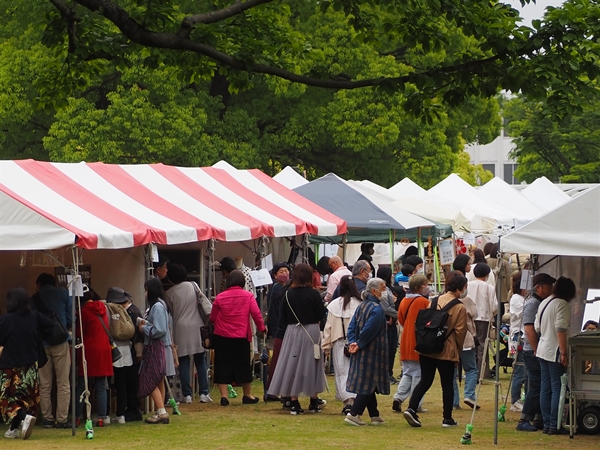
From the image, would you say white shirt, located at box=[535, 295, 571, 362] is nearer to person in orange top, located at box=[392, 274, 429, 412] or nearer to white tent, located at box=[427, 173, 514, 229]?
person in orange top, located at box=[392, 274, 429, 412]

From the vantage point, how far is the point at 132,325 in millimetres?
12539

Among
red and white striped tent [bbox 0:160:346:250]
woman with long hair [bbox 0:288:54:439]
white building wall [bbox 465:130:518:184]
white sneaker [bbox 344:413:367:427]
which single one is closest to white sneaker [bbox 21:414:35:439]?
woman with long hair [bbox 0:288:54:439]

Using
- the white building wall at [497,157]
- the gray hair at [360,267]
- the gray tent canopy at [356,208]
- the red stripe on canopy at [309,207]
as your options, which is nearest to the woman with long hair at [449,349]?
the gray hair at [360,267]

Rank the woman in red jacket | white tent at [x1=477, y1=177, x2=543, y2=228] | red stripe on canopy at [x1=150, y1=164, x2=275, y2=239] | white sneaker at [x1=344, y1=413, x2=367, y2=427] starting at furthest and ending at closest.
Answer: white tent at [x1=477, y1=177, x2=543, y2=228], red stripe on canopy at [x1=150, y1=164, x2=275, y2=239], white sneaker at [x1=344, y1=413, x2=367, y2=427], the woman in red jacket

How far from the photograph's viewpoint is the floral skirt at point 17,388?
11477 mm

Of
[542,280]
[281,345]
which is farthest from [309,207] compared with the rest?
[542,280]

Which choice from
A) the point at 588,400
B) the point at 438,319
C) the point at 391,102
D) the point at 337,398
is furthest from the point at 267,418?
the point at 391,102

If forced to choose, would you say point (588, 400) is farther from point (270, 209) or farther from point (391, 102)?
point (391, 102)

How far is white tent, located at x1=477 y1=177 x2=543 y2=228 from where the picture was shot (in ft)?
111

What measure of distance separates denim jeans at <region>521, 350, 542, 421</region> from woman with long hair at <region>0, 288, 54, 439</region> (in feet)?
16.0

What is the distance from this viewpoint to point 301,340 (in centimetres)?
1317

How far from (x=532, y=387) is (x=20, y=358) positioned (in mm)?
5206

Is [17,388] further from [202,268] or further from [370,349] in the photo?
[202,268]

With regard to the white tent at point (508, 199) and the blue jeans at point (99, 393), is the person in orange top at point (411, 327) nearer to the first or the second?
the blue jeans at point (99, 393)
